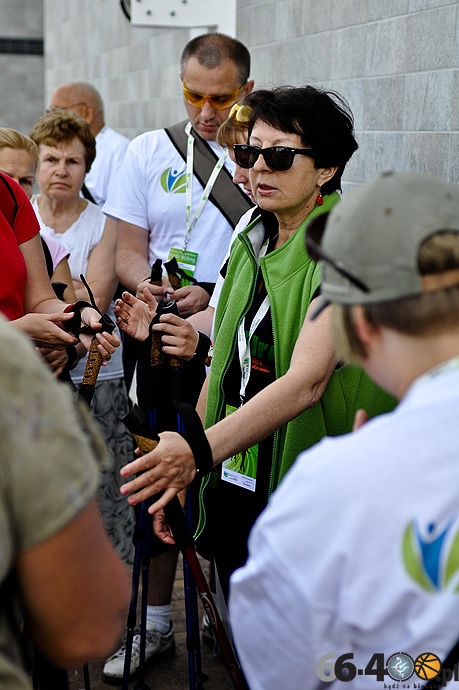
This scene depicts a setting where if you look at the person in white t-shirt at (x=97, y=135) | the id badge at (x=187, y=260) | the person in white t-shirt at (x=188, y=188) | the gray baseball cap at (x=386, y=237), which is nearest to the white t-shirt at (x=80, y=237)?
the person in white t-shirt at (x=188, y=188)

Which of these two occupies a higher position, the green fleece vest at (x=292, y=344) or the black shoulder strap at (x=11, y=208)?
the black shoulder strap at (x=11, y=208)

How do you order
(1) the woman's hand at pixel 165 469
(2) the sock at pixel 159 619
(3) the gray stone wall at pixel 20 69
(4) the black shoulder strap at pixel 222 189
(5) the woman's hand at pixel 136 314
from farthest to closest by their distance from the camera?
Answer: (3) the gray stone wall at pixel 20 69 < (4) the black shoulder strap at pixel 222 189 < (2) the sock at pixel 159 619 < (5) the woman's hand at pixel 136 314 < (1) the woman's hand at pixel 165 469

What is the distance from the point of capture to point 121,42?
965 centimetres

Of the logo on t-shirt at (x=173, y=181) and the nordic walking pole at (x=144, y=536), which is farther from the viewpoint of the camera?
the logo on t-shirt at (x=173, y=181)

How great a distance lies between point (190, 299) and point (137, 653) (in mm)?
1456

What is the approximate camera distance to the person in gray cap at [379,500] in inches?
49.6

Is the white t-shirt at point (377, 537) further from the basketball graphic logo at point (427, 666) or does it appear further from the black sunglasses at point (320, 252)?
the black sunglasses at point (320, 252)

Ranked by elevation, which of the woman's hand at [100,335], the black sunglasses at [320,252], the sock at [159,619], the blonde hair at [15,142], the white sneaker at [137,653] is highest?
the blonde hair at [15,142]

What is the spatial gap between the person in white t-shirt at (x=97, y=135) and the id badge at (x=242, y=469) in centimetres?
373

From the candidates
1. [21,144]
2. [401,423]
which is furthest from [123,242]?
[401,423]

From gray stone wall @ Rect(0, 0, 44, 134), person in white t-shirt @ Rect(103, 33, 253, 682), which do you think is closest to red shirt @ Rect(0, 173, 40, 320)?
person in white t-shirt @ Rect(103, 33, 253, 682)

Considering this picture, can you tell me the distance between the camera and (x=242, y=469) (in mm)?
2867

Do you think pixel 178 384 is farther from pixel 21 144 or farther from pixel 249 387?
pixel 21 144

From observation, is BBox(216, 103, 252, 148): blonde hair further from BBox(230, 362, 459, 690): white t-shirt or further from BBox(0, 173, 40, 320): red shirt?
BBox(230, 362, 459, 690): white t-shirt
